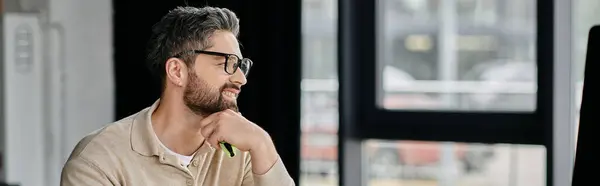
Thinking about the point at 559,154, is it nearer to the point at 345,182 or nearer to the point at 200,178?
the point at 345,182

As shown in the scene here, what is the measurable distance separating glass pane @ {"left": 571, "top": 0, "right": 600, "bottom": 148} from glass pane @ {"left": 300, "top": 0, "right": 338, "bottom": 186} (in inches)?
36.0

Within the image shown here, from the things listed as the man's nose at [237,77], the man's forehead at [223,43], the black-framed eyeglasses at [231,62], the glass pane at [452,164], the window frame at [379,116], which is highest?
the man's forehead at [223,43]

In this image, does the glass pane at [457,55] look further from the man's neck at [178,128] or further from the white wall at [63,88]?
the man's neck at [178,128]

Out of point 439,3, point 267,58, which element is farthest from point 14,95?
point 439,3

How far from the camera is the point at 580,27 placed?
10.9 feet

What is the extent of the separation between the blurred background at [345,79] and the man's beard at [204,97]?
166cm

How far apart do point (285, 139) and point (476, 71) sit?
79 centimetres

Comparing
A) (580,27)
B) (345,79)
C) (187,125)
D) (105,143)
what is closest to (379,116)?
(345,79)

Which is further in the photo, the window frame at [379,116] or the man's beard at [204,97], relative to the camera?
the window frame at [379,116]

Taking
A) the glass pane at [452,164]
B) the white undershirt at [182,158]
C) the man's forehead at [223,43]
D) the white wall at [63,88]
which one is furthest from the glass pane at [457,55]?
the white undershirt at [182,158]

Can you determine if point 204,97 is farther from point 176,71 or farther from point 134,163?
point 134,163

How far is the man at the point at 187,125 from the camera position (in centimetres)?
180

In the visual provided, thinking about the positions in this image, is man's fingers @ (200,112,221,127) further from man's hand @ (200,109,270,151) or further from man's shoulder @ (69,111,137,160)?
man's shoulder @ (69,111,137,160)

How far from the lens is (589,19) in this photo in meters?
3.31
